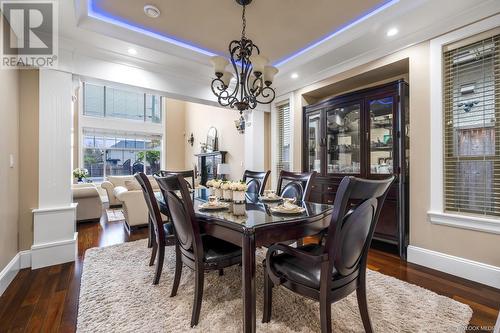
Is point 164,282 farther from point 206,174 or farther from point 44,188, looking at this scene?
point 206,174

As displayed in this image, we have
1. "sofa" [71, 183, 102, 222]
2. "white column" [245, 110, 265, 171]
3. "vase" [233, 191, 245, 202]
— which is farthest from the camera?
"white column" [245, 110, 265, 171]

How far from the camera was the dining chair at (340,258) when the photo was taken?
117cm

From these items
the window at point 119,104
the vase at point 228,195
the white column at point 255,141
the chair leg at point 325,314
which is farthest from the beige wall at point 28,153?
the window at point 119,104

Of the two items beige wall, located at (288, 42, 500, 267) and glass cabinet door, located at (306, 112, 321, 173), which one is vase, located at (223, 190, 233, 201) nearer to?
glass cabinet door, located at (306, 112, 321, 173)

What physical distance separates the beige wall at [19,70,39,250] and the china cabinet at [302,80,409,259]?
358 centimetres

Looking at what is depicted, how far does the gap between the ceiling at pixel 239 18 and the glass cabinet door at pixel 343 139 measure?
41.2 inches

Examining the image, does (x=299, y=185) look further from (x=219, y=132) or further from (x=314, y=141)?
(x=219, y=132)

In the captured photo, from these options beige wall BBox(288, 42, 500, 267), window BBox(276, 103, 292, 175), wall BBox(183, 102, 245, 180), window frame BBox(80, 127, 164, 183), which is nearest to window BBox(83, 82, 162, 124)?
window frame BBox(80, 127, 164, 183)

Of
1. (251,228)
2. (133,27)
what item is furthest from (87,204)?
(251,228)

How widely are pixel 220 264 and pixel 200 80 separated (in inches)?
125

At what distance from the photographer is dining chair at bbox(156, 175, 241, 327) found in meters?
1.58

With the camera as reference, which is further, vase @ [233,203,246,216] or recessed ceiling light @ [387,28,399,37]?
recessed ceiling light @ [387,28,399,37]

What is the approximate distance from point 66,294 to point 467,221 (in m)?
3.73

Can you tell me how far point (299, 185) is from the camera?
2604 millimetres
